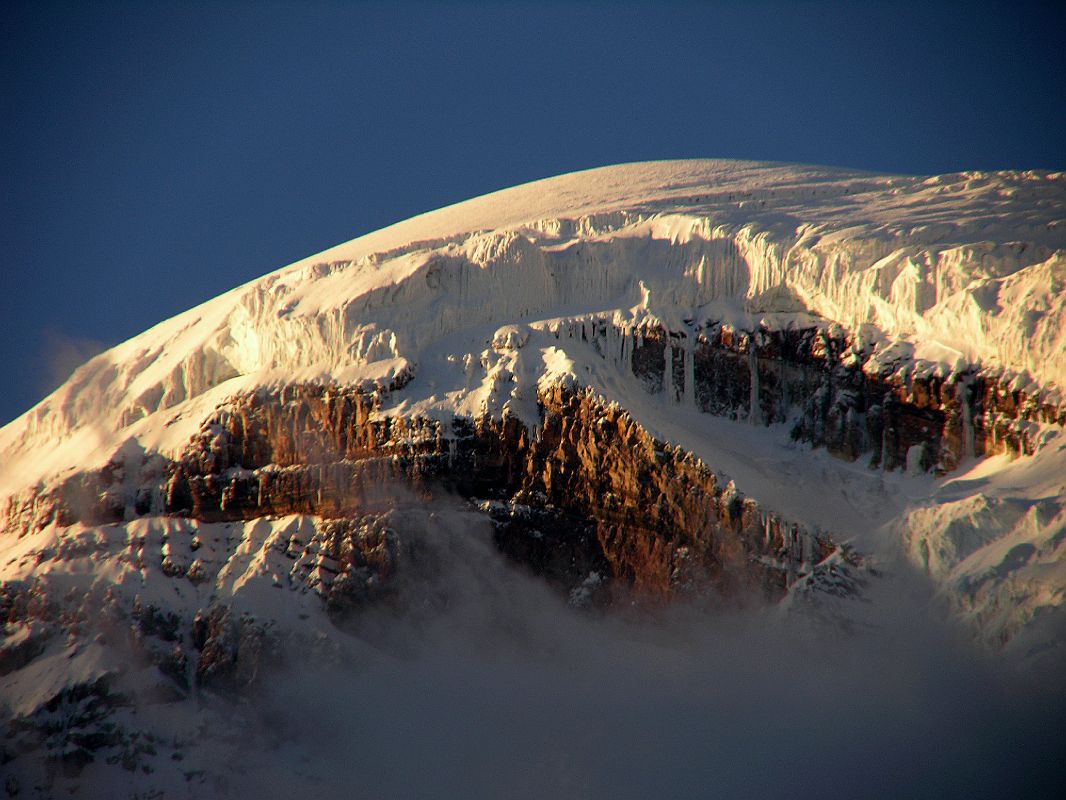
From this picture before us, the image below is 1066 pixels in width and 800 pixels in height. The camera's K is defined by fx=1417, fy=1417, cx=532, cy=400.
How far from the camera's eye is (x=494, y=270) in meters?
95.2

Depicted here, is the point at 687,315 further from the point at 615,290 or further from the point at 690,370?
the point at 615,290

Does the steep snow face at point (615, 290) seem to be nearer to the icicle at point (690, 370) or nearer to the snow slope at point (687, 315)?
the snow slope at point (687, 315)

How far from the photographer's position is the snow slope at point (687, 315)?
7575 cm

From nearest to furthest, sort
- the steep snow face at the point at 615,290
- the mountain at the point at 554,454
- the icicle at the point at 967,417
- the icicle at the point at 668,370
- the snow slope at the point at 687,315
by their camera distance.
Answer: the snow slope at the point at 687,315
the mountain at the point at 554,454
the icicle at the point at 967,417
the steep snow face at the point at 615,290
the icicle at the point at 668,370

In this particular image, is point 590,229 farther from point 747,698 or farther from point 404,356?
point 747,698

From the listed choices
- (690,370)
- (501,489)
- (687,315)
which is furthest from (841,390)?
(501,489)

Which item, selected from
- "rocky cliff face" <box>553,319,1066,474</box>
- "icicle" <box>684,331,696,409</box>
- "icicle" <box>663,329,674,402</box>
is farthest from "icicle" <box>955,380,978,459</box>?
"icicle" <box>663,329,674,402</box>

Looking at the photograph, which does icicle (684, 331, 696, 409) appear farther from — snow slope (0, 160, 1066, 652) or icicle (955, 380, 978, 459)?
icicle (955, 380, 978, 459)

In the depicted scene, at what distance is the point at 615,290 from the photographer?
9344 centimetres

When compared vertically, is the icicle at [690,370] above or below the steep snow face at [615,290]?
below

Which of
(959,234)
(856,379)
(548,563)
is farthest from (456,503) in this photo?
(959,234)

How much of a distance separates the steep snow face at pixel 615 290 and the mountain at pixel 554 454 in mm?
243

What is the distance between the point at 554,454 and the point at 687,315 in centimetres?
1264

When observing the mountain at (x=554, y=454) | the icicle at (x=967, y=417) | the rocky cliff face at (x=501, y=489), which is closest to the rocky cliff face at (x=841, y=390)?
the icicle at (x=967, y=417)
